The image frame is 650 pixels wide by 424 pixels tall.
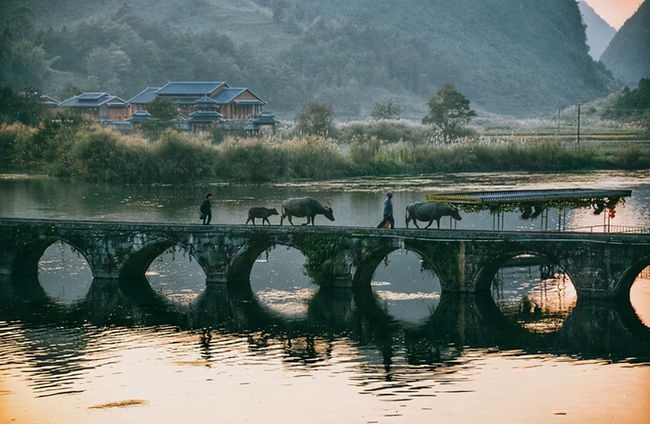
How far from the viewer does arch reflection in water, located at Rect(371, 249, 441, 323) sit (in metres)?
63.5

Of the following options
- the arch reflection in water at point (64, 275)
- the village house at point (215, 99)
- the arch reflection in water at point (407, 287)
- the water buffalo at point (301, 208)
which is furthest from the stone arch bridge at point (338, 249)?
the village house at point (215, 99)

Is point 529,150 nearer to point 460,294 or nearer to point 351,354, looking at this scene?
point 460,294

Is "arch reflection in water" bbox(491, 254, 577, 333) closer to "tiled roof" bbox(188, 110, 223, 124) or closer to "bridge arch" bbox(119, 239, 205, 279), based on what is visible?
"bridge arch" bbox(119, 239, 205, 279)

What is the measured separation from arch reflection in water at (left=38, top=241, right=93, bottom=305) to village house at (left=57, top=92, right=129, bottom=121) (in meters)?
93.6

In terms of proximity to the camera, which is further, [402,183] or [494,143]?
[494,143]

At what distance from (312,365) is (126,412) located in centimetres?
879

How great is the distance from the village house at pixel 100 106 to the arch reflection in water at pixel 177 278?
322 feet

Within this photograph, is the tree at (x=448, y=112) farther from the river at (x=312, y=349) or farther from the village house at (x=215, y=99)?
the river at (x=312, y=349)

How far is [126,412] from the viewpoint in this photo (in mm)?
47781

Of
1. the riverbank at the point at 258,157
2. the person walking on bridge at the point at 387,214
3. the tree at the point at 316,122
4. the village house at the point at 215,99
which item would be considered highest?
the village house at the point at 215,99

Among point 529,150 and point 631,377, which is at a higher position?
point 529,150

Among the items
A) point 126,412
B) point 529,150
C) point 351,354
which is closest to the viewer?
point 126,412

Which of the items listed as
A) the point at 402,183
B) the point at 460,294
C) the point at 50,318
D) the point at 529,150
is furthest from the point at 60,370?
the point at 529,150

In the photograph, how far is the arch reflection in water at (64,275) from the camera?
6950 centimetres
